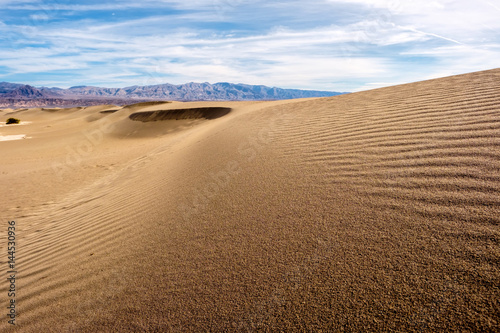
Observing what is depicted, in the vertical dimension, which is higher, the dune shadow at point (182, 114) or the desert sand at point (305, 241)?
the dune shadow at point (182, 114)

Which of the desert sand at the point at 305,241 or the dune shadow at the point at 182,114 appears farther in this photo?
the dune shadow at the point at 182,114

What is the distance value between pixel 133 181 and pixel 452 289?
5.88m

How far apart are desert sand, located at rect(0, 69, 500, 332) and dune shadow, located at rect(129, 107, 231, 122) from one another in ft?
44.6

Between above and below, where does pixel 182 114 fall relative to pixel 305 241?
above

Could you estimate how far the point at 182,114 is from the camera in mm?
19984

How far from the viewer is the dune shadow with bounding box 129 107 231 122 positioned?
18.4 metres

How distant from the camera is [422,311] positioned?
5.20ft

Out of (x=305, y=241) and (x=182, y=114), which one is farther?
(x=182, y=114)

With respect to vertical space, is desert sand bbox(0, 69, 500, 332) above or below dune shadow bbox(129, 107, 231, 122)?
below

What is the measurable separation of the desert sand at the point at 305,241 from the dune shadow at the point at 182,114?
13.6m

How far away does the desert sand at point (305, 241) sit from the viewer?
174 cm

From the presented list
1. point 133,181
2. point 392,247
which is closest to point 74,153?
point 133,181

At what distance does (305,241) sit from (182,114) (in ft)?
61.5

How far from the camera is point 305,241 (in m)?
2.40
